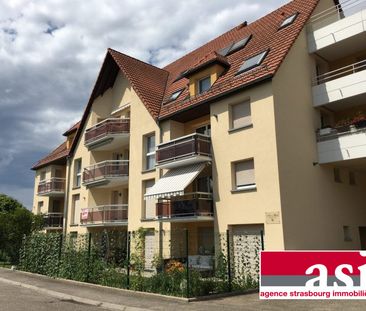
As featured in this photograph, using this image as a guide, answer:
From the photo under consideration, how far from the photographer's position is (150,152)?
2539cm

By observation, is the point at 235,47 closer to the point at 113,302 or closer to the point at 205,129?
the point at 205,129

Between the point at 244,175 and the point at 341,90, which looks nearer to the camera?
the point at 244,175

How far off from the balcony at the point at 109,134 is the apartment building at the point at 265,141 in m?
0.34

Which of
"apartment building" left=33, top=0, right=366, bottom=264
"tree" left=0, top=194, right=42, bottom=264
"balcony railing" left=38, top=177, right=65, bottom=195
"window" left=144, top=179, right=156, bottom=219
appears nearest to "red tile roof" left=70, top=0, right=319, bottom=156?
"apartment building" left=33, top=0, right=366, bottom=264

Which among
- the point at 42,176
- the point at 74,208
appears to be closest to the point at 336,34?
the point at 74,208

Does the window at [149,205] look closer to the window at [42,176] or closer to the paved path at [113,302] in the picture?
the paved path at [113,302]

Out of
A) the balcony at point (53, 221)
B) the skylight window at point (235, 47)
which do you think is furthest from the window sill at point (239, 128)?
the balcony at point (53, 221)

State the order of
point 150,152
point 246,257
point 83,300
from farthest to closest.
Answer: point 150,152
point 246,257
point 83,300

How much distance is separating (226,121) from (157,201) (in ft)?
21.2

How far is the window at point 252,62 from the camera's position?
65.4ft

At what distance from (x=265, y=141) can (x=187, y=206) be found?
524 centimetres

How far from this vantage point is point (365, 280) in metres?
6.75

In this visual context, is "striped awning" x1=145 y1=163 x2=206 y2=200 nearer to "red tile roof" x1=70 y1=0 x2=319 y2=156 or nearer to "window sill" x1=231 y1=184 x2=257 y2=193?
"window sill" x1=231 y1=184 x2=257 y2=193

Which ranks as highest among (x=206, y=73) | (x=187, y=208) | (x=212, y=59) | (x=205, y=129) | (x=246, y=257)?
Result: (x=212, y=59)
